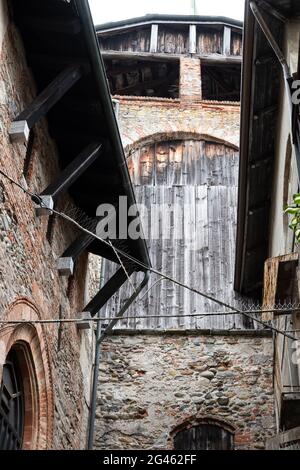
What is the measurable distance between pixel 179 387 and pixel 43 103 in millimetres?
6615

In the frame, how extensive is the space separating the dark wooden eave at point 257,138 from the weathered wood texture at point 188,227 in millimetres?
1300

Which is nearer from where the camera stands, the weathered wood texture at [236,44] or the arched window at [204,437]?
the arched window at [204,437]

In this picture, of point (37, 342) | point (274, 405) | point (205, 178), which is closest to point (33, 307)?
point (37, 342)

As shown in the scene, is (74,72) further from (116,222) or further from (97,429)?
(97,429)

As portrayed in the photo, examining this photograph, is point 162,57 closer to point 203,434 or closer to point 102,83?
point 203,434

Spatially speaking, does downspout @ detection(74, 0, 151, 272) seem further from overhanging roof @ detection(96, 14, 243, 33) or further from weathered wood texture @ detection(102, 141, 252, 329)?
overhanging roof @ detection(96, 14, 243, 33)

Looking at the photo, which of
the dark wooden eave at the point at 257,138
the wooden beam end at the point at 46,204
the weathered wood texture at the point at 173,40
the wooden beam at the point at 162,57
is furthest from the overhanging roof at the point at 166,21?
the wooden beam end at the point at 46,204

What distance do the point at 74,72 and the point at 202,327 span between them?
6676 millimetres

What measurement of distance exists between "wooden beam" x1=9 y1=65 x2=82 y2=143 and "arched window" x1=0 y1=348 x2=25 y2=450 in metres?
2.25

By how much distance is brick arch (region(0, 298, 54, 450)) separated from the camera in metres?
6.97

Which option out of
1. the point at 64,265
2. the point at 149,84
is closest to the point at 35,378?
the point at 64,265

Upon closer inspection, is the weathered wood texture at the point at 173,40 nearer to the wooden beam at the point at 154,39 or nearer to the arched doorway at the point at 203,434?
the wooden beam at the point at 154,39

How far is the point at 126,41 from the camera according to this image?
19.1 meters

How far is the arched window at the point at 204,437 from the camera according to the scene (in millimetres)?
11297
